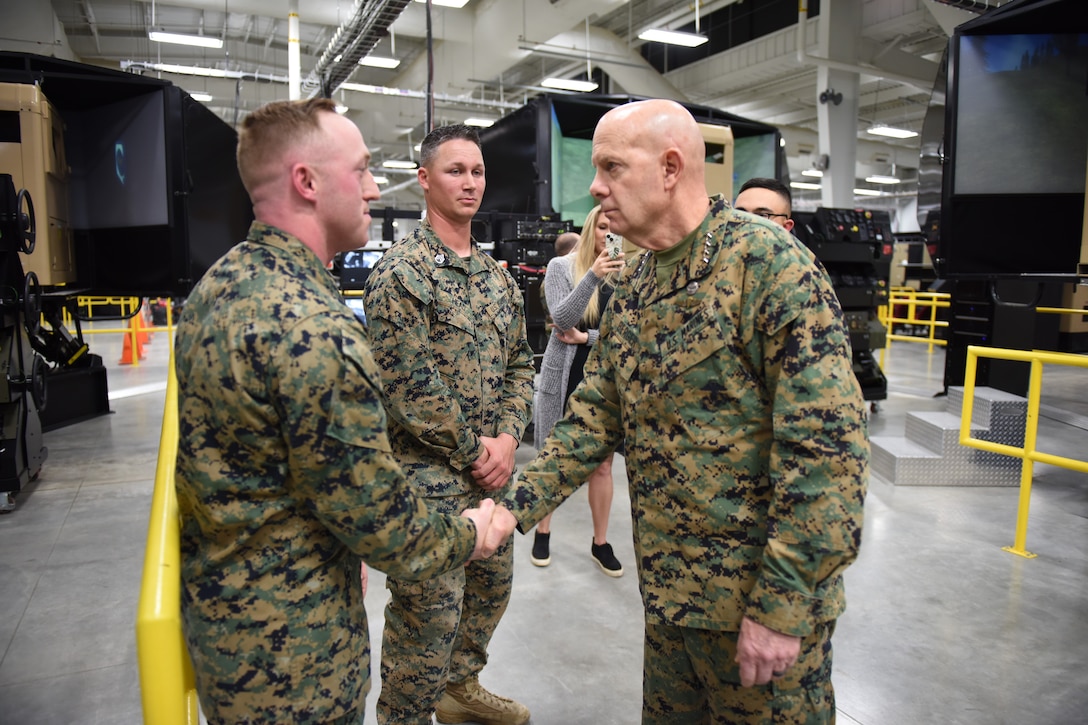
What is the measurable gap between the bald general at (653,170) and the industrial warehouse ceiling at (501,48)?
28.5 feet

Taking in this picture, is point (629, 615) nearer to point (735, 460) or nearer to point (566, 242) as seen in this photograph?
point (735, 460)

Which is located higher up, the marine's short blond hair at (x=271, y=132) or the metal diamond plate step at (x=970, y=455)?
the marine's short blond hair at (x=271, y=132)

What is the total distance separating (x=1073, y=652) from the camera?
2.81 metres

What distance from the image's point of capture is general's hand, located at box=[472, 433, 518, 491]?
6.98ft

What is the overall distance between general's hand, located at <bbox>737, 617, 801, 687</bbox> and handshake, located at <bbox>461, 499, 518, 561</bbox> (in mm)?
512

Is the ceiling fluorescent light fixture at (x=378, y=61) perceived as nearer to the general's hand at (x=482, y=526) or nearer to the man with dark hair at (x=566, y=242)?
the man with dark hair at (x=566, y=242)

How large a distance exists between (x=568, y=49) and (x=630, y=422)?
12.6m

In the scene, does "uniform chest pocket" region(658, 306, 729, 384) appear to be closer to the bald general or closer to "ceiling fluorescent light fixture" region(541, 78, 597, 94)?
the bald general

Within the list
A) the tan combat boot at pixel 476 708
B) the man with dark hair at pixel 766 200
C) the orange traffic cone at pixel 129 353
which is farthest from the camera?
the orange traffic cone at pixel 129 353

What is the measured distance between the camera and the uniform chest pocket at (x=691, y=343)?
136 cm

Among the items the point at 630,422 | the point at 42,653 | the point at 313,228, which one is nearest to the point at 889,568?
the point at 630,422

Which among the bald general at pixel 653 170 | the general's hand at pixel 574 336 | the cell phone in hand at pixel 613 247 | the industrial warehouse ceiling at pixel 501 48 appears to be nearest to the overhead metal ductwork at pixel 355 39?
the industrial warehouse ceiling at pixel 501 48

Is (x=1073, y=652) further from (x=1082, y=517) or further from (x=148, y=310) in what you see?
(x=148, y=310)

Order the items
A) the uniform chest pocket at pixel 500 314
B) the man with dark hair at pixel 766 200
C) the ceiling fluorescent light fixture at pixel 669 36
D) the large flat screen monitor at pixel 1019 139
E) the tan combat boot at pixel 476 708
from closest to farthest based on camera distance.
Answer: the uniform chest pocket at pixel 500 314 < the tan combat boot at pixel 476 708 < the man with dark hair at pixel 766 200 < the large flat screen monitor at pixel 1019 139 < the ceiling fluorescent light fixture at pixel 669 36
